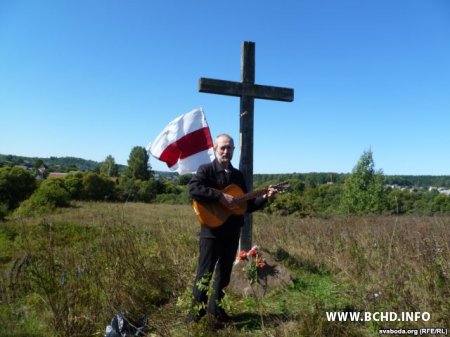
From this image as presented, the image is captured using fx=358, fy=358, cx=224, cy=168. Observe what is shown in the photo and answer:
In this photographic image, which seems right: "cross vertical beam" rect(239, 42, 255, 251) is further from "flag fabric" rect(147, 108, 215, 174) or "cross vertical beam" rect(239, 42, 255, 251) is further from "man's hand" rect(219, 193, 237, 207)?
"man's hand" rect(219, 193, 237, 207)

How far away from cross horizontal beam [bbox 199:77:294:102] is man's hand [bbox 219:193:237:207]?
2218 millimetres

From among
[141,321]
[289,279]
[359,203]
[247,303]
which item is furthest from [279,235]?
[359,203]

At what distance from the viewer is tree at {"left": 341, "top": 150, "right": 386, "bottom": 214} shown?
3231cm

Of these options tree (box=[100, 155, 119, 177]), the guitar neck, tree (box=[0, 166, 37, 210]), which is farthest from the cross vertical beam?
tree (box=[100, 155, 119, 177])

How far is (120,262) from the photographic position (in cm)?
444

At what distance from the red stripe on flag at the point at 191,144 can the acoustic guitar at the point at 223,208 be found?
5.70ft

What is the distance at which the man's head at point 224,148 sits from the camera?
3781 millimetres

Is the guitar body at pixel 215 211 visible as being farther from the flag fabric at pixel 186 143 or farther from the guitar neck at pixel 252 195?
the flag fabric at pixel 186 143

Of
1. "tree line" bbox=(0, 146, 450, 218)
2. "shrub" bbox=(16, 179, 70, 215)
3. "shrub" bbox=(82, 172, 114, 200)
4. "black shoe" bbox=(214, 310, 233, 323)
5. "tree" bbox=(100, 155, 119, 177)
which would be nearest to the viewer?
"black shoe" bbox=(214, 310, 233, 323)

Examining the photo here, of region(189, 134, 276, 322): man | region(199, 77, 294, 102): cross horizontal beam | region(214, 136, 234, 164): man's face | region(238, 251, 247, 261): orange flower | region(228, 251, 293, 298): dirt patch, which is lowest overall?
region(228, 251, 293, 298): dirt patch

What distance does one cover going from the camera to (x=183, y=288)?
15.3ft

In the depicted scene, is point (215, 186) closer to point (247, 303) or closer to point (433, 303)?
point (247, 303)

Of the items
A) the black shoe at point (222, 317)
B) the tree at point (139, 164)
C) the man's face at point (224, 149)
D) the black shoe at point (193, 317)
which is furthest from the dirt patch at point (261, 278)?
the tree at point (139, 164)

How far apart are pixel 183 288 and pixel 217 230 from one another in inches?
56.7
